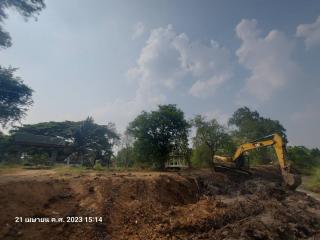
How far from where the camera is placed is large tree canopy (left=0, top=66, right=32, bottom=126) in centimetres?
2191

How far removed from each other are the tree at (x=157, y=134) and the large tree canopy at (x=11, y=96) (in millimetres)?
10071

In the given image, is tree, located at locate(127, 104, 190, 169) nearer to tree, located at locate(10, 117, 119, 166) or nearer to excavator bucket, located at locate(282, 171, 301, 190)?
excavator bucket, located at locate(282, 171, 301, 190)

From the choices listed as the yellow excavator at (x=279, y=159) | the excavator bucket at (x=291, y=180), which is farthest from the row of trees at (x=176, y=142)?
the excavator bucket at (x=291, y=180)

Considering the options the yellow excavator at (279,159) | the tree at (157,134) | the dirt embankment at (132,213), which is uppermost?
the tree at (157,134)

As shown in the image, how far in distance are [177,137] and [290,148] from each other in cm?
2824

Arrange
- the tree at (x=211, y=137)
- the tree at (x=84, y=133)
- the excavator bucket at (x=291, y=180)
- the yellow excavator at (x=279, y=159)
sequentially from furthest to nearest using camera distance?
the tree at (x=84, y=133) < the tree at (x=211, y=137) < the yellow excavator at (x=279, y=159) < the excavator bucket at (x=291, y=180)

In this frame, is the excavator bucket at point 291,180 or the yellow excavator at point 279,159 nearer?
the excavator bucket at point 291,180

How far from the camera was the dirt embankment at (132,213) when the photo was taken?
738 centimetres

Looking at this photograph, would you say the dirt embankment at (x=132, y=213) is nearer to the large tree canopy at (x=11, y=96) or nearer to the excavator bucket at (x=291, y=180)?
the excavator bucket at (x=291, y=180)

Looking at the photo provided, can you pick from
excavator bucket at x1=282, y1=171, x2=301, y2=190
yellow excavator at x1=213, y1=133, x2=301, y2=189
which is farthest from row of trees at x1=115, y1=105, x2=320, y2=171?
excavator bucket at x1=282, y1=171, x2=301, y2=190

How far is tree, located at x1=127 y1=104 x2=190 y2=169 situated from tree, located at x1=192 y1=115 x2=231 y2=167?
4932 millimetres

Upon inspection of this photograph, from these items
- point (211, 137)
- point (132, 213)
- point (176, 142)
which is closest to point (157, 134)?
point (176, 142)

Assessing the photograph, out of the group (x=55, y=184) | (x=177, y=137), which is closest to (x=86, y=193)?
(x=55, y=184)

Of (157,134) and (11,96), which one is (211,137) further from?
(11,96)
